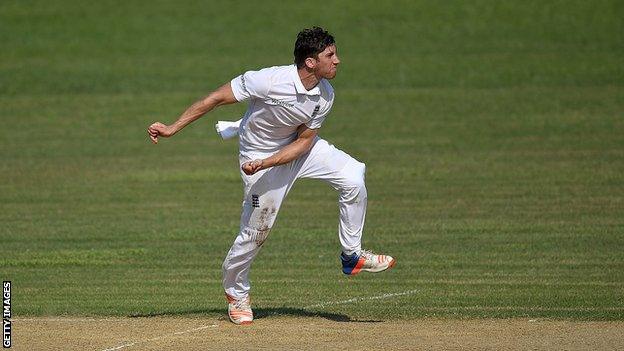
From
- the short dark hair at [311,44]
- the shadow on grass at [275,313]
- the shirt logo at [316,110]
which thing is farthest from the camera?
the shadow on grass at [275,313]

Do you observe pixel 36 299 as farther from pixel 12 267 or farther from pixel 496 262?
pixel 496 262

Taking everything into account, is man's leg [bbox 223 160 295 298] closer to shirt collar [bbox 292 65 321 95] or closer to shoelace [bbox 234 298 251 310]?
shoelace [bbox 234 298 251 310]

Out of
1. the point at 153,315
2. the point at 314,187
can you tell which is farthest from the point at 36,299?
the point at 314,187

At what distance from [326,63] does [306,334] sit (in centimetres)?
263

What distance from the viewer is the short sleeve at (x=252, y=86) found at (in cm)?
1156

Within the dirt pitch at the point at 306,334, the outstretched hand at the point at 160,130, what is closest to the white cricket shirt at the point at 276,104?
the outstretched hand at the point at 160,130

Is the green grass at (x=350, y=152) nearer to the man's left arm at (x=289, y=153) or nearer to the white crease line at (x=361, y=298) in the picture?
the white crease line at (x=361, y=298)

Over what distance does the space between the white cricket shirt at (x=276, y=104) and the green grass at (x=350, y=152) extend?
2226mm

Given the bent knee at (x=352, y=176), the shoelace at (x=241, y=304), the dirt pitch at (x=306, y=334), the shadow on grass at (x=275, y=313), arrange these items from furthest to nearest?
the shadow on grass at (x=275, y=313) < the shoelace at (x=241, y=304) < the bent knee at (x=352, y=176) < the dirt pitch at (x=306, y=334)

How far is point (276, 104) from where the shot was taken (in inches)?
459

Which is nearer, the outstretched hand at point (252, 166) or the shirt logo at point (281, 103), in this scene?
the outstretched hand at point (252, 166)

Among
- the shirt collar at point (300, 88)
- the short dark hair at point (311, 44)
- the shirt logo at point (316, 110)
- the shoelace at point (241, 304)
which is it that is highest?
the short dark hair at point (311, 44)

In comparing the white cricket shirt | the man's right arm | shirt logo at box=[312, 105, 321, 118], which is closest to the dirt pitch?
the white cricket shirt

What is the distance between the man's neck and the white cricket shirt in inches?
1.7
